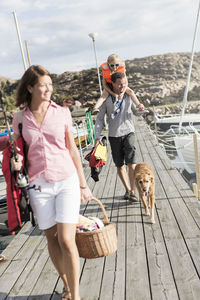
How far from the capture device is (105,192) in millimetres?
5930

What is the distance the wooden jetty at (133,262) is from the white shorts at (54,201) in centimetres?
95

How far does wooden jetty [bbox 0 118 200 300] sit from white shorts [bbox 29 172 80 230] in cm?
95

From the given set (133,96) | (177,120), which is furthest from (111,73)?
(177,120)

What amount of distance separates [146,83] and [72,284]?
5140cm

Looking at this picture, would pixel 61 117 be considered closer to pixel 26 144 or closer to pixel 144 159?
pixel 26 144

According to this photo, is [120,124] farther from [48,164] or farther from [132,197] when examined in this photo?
[48,164]

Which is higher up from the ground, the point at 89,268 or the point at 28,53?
the point at 28,53

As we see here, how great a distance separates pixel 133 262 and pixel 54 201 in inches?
55.0

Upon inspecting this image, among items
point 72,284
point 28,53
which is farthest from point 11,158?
point 28,53

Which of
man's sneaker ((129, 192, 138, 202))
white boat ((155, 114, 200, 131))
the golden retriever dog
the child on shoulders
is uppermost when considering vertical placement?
the child on shoulders

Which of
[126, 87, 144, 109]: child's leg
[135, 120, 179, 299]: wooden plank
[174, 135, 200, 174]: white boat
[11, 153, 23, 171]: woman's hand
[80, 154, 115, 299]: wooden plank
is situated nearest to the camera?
[11, 153, 23, 171]: woman's hand

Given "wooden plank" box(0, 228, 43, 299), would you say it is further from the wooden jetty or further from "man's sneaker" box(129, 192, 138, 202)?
"man's sneaker" box(129, 192, 138, 202)

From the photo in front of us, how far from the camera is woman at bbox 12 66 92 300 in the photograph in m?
2.18

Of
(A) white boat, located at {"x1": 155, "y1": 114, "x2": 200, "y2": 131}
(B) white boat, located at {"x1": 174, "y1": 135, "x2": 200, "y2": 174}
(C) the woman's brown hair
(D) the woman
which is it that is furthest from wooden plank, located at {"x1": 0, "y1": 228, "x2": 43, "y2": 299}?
(A) white boat, located at {"x1": 155, "y1": 114, "x2": 200, "y2": 131}
